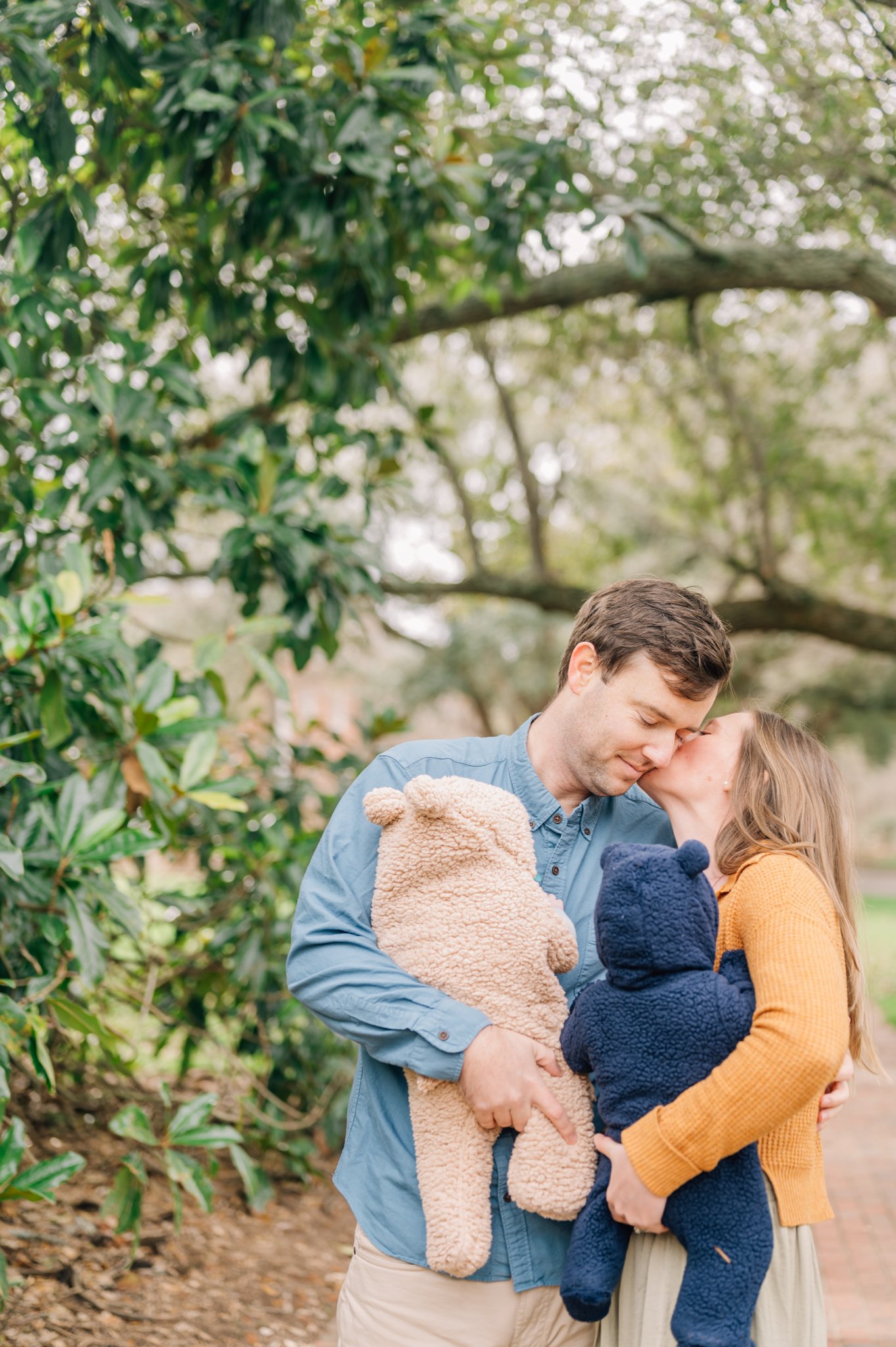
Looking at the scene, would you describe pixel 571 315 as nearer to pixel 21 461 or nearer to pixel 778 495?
pixel 778 495

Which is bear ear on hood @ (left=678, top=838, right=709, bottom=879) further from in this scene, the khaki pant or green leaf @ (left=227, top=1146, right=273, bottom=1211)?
green leaf @ (left=227, top=1146, right=273, bottom=1211)

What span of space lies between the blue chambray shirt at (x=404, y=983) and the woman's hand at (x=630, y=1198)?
8.7 inches

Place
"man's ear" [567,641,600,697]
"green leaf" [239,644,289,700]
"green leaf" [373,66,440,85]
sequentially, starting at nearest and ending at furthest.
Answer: "man's ear" [567,641,600,697] → "green leaf" [239,644,289,700] → "green leaf" [373,66,440,85]

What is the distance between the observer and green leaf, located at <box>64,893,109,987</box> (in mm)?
2682

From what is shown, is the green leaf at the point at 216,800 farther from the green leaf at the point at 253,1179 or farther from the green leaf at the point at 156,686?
the green leaf at the point at 253,1179

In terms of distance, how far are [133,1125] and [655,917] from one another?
74.6 inches

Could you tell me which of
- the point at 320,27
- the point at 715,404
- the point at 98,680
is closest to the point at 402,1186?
the point at 98,680

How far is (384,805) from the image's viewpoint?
191cm

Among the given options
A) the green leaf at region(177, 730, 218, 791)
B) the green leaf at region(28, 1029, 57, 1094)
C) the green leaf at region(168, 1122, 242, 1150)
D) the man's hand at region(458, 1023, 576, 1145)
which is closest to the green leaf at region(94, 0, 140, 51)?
the green leaf at region(177, 730, 218, 791)

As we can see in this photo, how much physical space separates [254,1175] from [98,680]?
1.81 meters

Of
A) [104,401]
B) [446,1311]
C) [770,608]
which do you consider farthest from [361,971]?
[770,608]

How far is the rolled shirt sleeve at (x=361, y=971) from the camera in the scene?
1814 mm

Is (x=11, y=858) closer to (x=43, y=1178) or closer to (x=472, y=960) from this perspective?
(x=43, y=1178)

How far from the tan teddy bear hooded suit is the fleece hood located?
186 mm
